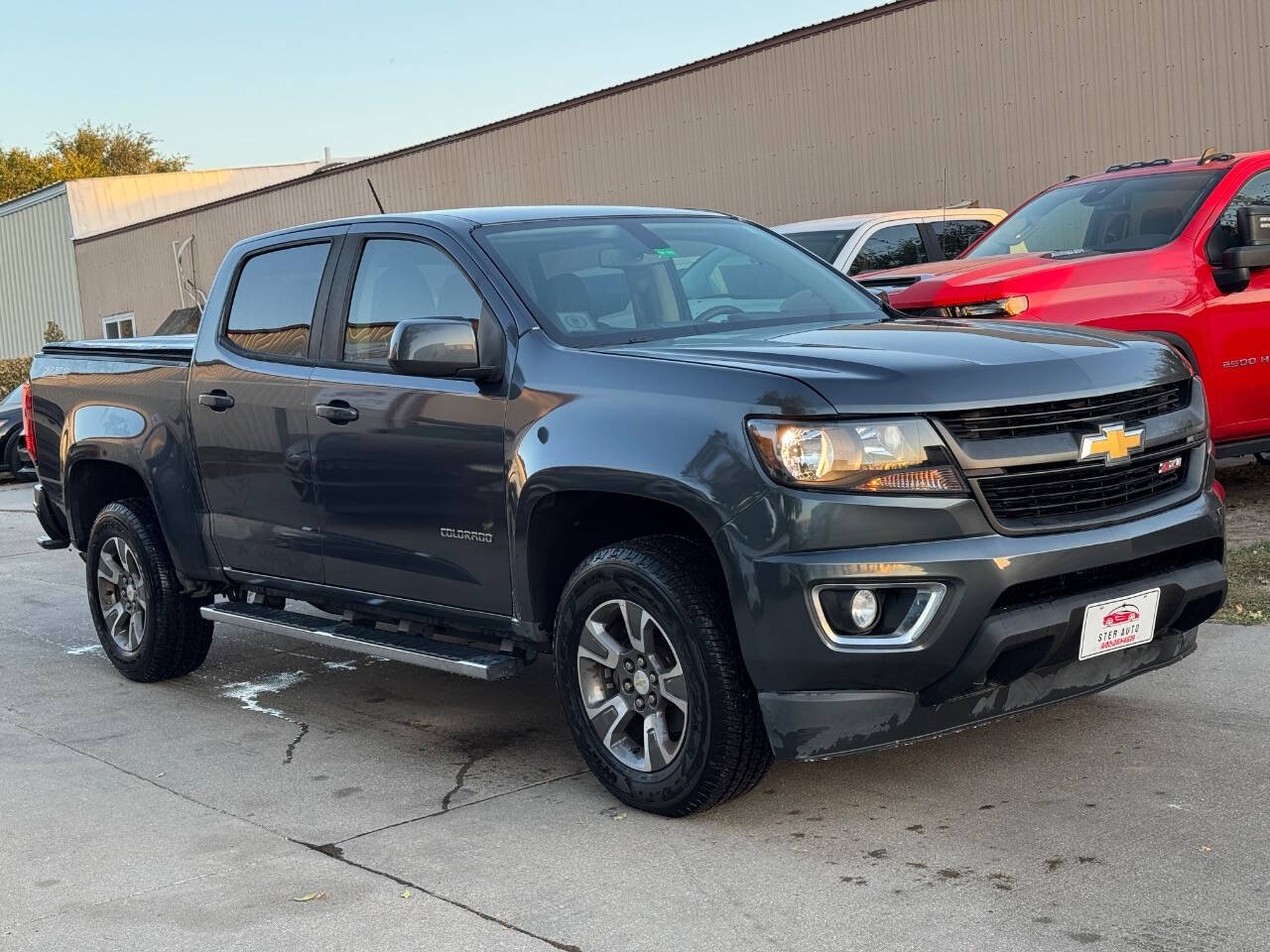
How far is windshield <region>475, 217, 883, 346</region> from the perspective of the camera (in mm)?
5270

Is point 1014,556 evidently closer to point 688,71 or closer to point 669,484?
point 669,484

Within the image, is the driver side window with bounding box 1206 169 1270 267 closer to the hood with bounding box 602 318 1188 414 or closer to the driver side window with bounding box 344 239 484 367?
the hood with bounding box 602 318 1188 414

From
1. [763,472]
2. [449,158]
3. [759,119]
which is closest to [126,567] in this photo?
[763,472]

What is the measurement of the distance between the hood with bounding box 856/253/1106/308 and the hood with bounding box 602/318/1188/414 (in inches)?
137

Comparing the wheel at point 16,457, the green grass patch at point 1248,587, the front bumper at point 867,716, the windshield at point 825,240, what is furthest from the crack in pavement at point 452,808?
the wheel at point 16,457

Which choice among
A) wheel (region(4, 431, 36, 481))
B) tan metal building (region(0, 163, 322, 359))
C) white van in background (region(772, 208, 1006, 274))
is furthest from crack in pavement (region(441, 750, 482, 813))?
tan metal building (region(0, 163, 322, 359))

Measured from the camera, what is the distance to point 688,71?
20000 millimetres

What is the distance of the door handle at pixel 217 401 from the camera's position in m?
6.31

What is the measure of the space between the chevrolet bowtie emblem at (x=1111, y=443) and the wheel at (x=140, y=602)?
13.2 ft

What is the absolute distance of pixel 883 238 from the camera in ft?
39.9

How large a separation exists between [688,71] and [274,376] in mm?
14834

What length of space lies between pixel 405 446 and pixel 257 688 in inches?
82.0

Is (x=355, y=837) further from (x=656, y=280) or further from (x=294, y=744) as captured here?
(x=656, y=280)

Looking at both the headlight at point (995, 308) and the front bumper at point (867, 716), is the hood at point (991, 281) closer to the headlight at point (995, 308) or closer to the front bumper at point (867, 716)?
the headlight at point (995, 308)
